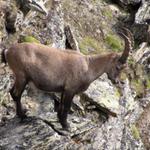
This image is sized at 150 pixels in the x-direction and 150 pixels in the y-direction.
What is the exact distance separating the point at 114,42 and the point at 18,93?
9997mm

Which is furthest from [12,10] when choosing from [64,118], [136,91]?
[136,91]

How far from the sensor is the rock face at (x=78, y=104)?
42.1ft

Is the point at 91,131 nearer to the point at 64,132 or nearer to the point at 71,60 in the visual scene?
the point at 64,132

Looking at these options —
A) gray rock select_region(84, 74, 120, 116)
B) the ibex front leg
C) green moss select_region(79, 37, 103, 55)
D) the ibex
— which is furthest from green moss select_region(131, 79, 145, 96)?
the ibex front leg

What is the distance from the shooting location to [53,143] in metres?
12.7

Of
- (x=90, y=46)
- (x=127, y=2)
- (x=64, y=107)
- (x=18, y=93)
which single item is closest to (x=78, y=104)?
(x=64, y=107)

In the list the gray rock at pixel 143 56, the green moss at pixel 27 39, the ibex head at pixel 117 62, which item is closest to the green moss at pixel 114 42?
the gray rock at pixel 143 56

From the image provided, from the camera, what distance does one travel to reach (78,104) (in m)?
15.4

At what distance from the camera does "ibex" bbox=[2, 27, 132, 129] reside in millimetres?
12461

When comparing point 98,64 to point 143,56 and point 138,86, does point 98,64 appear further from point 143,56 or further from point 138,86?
point 143,56

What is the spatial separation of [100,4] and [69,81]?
1199 cm

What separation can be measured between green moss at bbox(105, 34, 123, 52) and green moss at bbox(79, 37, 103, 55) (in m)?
0.70

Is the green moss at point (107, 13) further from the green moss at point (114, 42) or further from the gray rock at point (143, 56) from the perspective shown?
the gray rock at point (143, 56)

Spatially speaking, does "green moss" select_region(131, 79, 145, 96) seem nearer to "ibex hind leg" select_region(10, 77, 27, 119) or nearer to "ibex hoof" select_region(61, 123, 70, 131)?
"ibex hoof" select_region(61, 123, 70, 131)
